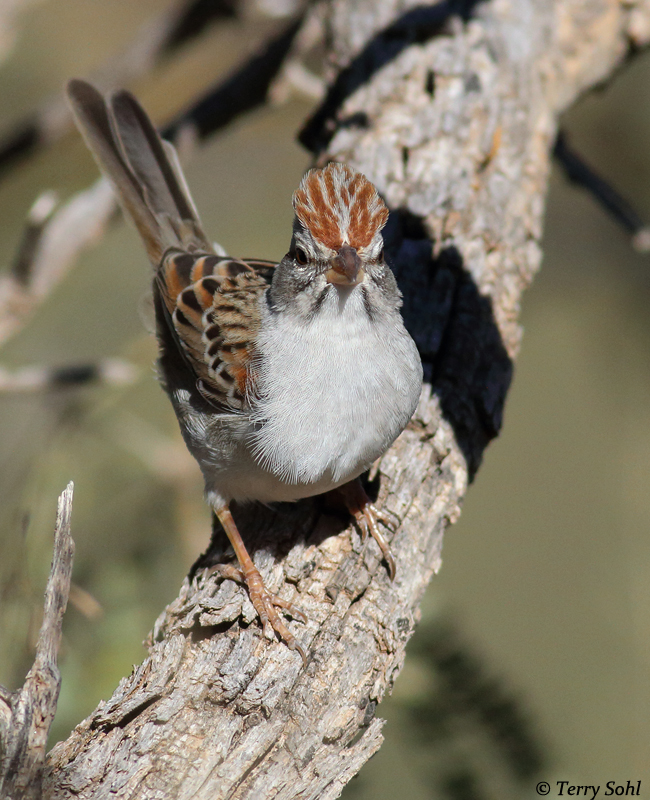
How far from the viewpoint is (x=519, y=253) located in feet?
11.8

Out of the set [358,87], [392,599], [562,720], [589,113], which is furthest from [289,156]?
[392,599]

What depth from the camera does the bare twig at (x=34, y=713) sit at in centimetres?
189

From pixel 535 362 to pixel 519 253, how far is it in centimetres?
510

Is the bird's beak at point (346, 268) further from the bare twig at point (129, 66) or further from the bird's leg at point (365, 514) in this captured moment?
the bare twig at point (129, 66)

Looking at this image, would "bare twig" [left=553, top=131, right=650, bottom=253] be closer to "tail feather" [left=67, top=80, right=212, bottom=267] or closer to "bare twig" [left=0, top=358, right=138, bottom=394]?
"tail feather" [left=67, top=80, right=212, bottom=267]

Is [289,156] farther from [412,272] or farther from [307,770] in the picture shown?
[307,770]

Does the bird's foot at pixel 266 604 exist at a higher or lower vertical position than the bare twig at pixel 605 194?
lower

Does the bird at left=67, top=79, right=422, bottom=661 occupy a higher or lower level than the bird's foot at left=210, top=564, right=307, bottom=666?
higher

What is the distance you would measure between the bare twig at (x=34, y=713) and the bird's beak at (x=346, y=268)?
1213mm

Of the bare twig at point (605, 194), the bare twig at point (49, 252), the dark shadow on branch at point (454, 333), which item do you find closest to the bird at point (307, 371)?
the dark shadow on branch at point (454, 333)

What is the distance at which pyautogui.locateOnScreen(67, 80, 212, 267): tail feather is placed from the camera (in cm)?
382

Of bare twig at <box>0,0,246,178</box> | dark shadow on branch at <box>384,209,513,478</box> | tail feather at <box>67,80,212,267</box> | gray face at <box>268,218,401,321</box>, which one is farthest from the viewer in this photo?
bare twig at <box>0,0,246,178</box>

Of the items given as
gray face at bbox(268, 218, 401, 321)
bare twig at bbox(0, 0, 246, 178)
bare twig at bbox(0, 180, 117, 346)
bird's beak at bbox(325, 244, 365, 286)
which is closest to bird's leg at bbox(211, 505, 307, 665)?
gray face at bbox(268, 218, 401, 321)

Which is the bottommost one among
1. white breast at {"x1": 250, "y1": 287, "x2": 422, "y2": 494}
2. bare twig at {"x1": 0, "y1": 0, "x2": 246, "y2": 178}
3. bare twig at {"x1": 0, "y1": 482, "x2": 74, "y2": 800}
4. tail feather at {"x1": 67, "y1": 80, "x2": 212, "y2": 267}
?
bare twig at {"x1": 0, "y1": 482, "x2": 74, "y2": 800}
